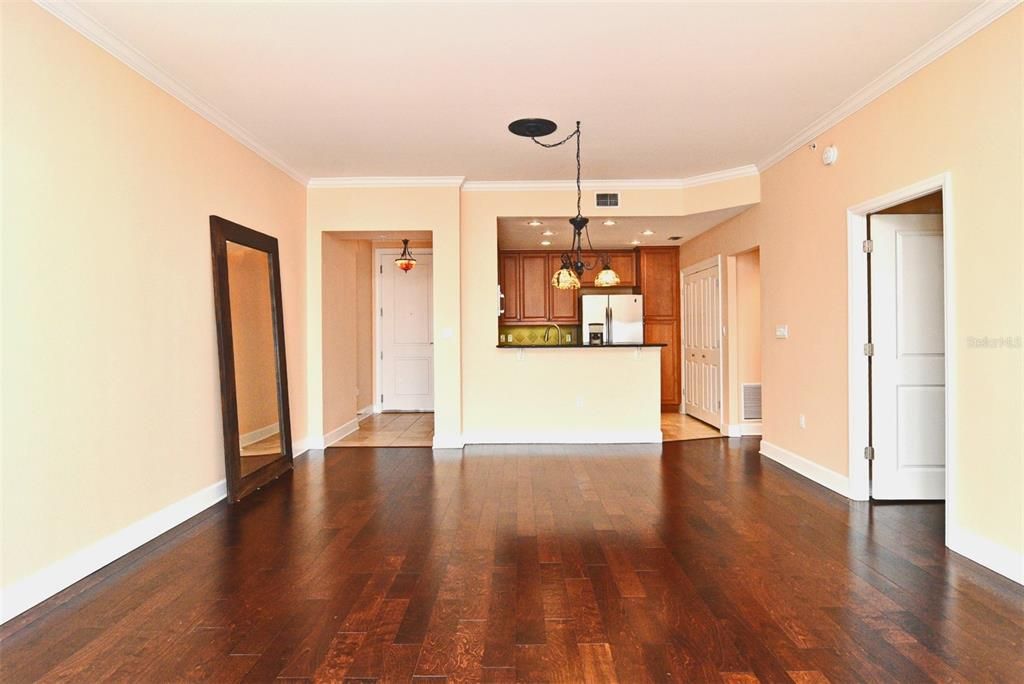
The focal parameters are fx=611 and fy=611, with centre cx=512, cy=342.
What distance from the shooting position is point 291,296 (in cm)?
554

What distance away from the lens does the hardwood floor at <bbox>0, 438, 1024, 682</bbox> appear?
81.0 inches

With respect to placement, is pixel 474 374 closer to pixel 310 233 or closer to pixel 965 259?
pixel 310 233

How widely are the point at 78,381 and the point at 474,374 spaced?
377 centimetres

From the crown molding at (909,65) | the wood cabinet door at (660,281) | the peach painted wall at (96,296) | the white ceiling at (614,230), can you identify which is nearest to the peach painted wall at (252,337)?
the peach painted wall at (96,296)

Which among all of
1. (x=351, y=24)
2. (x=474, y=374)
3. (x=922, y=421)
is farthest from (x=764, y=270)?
(x=351, y=24)

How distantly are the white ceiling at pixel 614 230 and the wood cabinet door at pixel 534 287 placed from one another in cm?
27

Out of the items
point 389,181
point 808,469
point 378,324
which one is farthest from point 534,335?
point 808,469

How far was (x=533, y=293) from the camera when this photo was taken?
8.73 metres

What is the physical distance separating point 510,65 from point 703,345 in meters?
4.93

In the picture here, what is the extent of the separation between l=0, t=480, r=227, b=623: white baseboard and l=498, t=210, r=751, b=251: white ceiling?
3.88m

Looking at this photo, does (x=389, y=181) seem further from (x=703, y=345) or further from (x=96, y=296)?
(x=703, y=345)

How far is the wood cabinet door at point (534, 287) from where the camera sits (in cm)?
869

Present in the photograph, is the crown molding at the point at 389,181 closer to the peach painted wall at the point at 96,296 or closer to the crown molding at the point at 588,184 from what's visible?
the crown molding at the point at 588,184

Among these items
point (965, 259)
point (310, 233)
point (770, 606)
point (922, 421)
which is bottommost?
point (770, 606)
